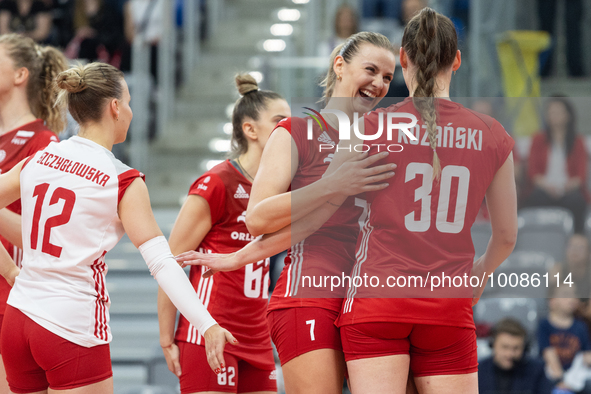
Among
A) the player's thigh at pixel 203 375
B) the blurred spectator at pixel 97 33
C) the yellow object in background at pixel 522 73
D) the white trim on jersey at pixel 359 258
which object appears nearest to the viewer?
the white trim on jersey at pixel 359 258

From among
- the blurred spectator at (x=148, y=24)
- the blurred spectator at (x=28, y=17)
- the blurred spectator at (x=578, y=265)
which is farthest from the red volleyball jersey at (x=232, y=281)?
the blurred spectator at (x=28, y=17)

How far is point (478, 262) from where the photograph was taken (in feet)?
7.93

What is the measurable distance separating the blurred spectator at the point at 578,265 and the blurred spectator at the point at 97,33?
512 centimetres

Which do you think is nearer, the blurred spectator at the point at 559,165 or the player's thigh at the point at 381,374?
the player's thigh at the point at 381,374

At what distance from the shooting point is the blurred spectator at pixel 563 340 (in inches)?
209

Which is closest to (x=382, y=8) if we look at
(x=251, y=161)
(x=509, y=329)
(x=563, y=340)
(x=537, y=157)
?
(x=537, y=157)

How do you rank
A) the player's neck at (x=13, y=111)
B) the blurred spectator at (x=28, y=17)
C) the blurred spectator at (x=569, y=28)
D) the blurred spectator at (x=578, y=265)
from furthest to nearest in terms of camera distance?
the blurred spectator at (x=569, y=28) → the blurred spectator at (x=28, y=17) → the blurred spectator at (x=578, y=265) → the player's neck at (x=13, y=111)

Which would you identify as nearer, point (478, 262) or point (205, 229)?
point (478, 262)

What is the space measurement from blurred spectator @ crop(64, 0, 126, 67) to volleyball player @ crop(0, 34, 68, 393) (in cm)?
479

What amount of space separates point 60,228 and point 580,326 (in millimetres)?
4586

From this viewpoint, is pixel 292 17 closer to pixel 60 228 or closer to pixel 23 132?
pixel 23 132

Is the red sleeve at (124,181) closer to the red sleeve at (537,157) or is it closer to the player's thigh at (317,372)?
the player's thigh at (317,372)

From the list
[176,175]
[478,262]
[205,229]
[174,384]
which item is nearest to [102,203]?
[205,229]

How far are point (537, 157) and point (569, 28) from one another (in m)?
3.15
